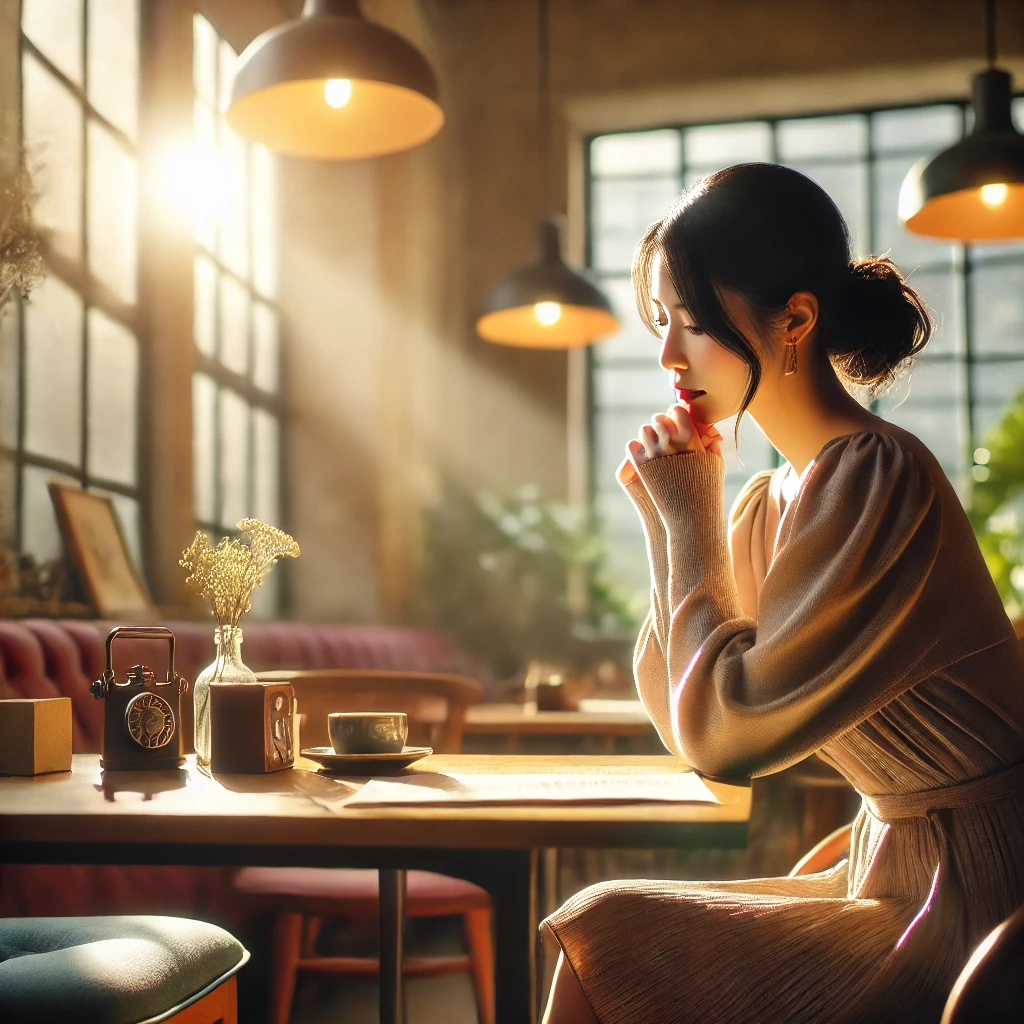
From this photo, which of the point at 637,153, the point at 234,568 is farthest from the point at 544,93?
the point at 234,568

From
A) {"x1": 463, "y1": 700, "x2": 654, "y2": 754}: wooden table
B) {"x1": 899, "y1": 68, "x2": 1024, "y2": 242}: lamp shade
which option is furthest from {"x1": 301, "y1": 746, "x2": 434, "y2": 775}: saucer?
{"x1": 899, "y1": 68, "x2": 1024, "y2": 242}: lamp shade

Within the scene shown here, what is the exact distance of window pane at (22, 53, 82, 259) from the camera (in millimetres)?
2621

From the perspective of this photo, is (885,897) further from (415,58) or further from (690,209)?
(415,58)

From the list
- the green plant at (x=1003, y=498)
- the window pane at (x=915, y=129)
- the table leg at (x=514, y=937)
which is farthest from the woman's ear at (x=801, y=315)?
the window pane at (x=915, y=129)

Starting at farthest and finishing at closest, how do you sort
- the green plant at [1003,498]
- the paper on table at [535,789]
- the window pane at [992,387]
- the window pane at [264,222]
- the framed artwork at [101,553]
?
the window pane at [992,387] < the green plant at [1003,498] < the window pane at [264,222] < the framed artwork at [101,553] < the paper on table at [535,789]

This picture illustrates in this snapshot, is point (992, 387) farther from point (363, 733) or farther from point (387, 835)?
point (387, 835)

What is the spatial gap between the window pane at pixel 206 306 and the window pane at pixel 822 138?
13.0ft

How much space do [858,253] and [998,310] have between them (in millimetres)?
905

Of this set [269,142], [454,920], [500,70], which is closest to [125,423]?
[269,142]

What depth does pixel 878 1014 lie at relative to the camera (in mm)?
976

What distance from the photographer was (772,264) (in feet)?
4.04

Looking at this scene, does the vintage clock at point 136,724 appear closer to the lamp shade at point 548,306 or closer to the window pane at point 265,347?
the lamp shade at point 548,306

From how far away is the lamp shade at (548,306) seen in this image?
13.7 ft

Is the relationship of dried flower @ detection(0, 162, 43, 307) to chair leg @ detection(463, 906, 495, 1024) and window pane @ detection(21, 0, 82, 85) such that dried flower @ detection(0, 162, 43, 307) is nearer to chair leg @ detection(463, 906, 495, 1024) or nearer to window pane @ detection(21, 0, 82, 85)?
window pane @ detection(21, 0, 82, 85)
